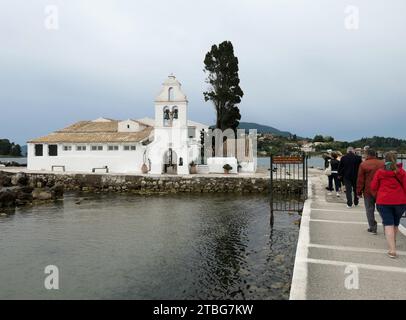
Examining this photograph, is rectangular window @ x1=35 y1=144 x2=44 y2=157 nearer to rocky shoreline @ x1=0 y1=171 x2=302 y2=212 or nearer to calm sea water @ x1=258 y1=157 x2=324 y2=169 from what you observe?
rocky shoreline @ x1=0 y1=171 x2=302 y2=212

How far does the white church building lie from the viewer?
105 feet

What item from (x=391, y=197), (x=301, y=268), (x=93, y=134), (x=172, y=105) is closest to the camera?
(x=301, y=268)

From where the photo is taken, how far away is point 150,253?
11391 mm

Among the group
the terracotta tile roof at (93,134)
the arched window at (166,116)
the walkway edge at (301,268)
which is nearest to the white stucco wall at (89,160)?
the terracotta tile roof at (93,134)

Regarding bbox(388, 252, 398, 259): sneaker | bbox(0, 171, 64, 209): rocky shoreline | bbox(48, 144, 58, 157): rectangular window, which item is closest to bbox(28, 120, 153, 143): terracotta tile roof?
bbox(48, 144, 58, 157): rectangular window

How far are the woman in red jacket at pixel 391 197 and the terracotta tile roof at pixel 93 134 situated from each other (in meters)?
28.8

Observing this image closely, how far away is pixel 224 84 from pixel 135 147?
46.3 feet

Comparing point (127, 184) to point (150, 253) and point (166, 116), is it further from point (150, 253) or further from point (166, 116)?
point (150, 253)

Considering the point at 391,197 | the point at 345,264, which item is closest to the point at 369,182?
the point at 391,197

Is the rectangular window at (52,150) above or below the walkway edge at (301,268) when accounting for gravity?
above

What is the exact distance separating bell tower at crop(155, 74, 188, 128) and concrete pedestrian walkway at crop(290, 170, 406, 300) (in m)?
22.8

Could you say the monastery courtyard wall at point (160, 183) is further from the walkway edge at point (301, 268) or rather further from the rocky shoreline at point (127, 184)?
the walkway edge at point (301, 268)

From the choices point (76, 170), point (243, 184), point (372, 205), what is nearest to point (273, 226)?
point (372, 205)

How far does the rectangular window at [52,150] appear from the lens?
3709cm
